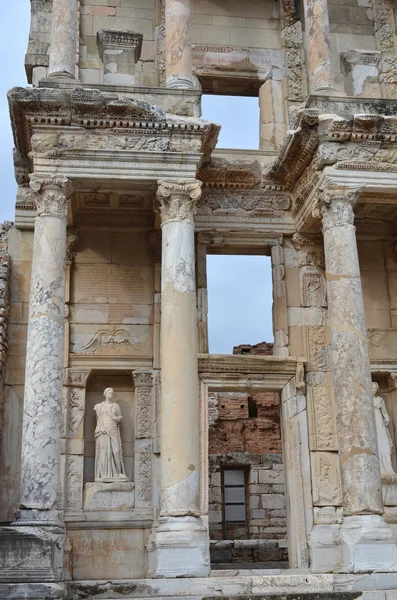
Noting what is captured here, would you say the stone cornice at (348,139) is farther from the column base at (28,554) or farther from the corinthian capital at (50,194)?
the column base at (28,554)

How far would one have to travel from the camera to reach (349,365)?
12.5 meters

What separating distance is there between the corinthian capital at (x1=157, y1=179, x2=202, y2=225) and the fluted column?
156 cm

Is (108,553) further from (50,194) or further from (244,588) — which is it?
(50,194)

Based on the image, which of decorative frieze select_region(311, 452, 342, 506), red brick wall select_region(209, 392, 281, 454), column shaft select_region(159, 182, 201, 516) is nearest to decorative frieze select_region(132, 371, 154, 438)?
column shaft select_region(159, 182, 201, 516)

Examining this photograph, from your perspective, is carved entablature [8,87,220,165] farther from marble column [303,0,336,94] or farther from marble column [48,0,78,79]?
marble column [303,0,336,94]

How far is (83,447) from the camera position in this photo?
1388 cm

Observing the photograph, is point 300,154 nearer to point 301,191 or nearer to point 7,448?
point 301,191

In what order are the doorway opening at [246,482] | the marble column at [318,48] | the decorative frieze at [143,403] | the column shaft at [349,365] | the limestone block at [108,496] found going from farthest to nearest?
the doorway opening at [246,482]
the marble column at [318,48]
the decorative frieze at [143,403]
the limestone block at [108,496]
the column shaft at [349,365]

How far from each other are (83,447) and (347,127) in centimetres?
724

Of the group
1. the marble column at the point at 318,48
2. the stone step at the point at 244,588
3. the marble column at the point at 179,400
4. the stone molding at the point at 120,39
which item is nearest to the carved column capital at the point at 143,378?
the marble column at the point at 179,400

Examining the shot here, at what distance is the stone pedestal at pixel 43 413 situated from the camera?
10.4 meters

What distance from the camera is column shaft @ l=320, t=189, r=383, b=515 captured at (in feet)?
39.0

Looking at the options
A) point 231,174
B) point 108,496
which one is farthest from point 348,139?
point 108,496

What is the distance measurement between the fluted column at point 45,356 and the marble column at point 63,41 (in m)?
2.17
